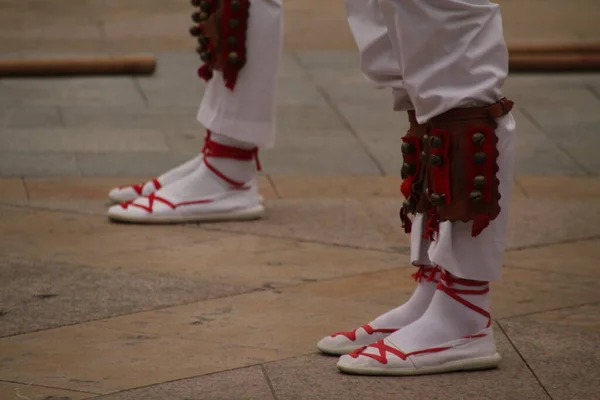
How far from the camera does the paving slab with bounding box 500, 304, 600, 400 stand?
2.49 m

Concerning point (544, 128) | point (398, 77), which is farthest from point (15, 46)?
point (398, 77)

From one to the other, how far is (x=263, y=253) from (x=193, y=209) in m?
0.35

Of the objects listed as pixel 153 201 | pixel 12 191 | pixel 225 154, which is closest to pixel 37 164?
pixel 12 191

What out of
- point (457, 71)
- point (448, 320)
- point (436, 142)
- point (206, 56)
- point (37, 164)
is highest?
point (457, 71)

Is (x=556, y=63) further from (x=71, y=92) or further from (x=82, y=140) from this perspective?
(x=82, y=140)

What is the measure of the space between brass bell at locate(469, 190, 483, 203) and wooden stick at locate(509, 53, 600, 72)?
3.22 meters

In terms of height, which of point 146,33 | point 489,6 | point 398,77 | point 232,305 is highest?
point 489,6

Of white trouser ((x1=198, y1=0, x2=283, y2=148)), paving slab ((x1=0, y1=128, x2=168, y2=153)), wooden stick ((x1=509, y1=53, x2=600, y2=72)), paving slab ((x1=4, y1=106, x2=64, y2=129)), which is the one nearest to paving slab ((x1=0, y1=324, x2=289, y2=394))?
white trouser ((x1=198, y1=0, x2=283, y2=148))

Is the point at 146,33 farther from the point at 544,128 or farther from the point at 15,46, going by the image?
the point at 544,128

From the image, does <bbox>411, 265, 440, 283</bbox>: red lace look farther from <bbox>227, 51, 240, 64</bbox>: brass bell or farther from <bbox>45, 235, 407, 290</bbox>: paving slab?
<bbox>227, 51, 240, 64</bbox>: brass bell

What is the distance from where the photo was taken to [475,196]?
2.47 meters

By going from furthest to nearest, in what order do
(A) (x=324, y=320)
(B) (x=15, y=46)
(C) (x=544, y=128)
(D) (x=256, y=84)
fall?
(B) (x=15, y=46)
(C) (x=544, y=128)
(D) (x=256, y=84)
(A) (x=324, y=320)

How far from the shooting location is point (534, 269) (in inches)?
129

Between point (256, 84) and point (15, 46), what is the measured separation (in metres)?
2.49
